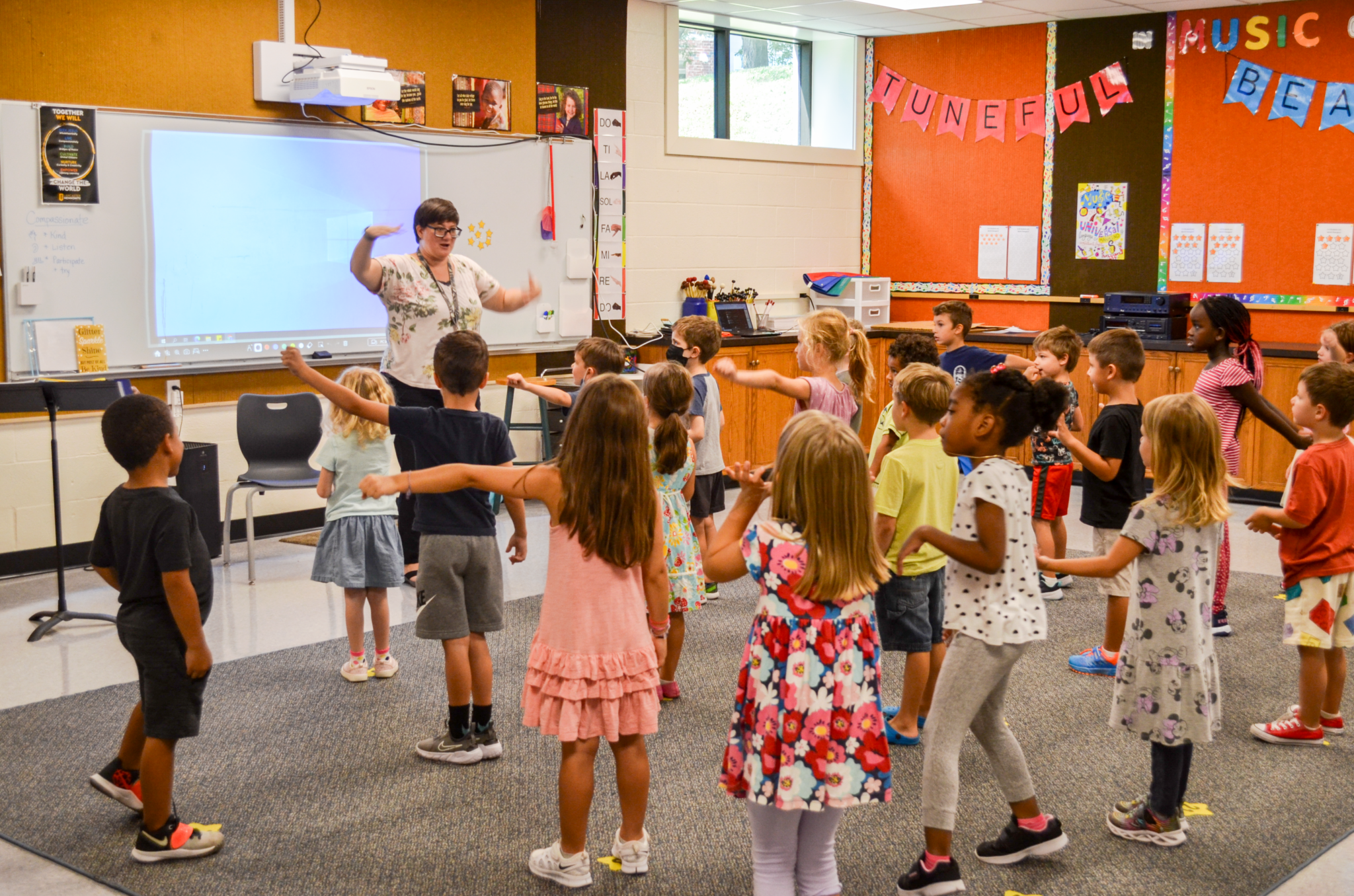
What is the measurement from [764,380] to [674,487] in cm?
46

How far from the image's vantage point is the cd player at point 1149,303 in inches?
288

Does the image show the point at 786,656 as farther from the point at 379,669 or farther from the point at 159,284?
the point at 159,284

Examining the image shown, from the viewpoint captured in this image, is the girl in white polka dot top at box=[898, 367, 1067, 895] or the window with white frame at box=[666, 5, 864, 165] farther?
the window with white frame at box=[666, 5, 864, 165]

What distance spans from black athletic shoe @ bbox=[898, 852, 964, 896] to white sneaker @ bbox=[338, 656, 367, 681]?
84.1 inches

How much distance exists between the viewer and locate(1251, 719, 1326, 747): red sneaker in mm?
3592

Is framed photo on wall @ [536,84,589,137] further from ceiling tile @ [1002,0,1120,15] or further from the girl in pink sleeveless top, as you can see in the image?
the girl in pink sleeveless top

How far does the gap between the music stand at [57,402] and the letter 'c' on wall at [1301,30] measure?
674cm

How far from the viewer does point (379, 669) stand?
13.6 feet

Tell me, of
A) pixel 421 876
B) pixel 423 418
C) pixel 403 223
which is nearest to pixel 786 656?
pixel 421 876

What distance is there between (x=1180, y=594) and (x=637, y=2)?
A: 5.81 m

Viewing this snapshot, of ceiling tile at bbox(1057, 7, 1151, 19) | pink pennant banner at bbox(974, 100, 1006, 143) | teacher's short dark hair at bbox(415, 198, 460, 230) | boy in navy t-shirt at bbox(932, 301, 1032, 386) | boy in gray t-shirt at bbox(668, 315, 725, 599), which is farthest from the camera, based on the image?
pink pennant banner at bbox(974, 100, 1006, 143)

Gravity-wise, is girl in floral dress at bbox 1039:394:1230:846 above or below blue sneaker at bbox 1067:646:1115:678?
above

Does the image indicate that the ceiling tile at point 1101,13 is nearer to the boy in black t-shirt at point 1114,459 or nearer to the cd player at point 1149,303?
the cd player at point 1149,303

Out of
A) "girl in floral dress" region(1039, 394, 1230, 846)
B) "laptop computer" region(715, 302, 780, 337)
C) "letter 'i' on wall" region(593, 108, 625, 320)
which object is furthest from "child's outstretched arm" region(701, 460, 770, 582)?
"laptop computer" region(715, 302, 780, 337)
